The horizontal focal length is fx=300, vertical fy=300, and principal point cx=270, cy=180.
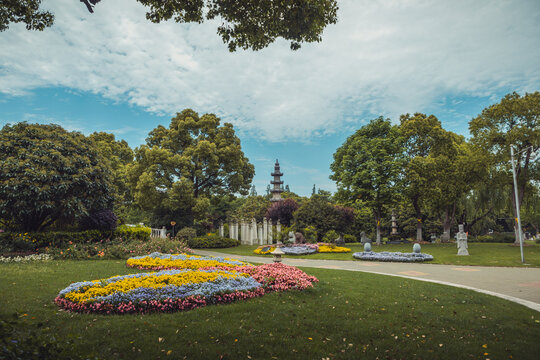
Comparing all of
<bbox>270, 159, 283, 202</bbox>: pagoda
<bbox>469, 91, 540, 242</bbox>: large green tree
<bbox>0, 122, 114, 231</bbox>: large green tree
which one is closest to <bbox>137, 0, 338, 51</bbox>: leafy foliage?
<bbox>0, 122, 114, 231</bbox>: large green tree

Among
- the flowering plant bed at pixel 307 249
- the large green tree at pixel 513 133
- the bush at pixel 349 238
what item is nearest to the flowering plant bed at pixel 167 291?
the flowering plant bed at pixel 307 249

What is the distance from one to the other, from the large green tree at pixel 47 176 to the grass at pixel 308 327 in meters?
6.23

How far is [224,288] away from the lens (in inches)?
256

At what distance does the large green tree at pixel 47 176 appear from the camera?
39.3 ft

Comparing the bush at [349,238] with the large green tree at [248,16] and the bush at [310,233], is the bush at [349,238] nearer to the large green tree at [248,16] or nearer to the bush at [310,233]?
the bush at [310,233]

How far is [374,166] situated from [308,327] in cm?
2015

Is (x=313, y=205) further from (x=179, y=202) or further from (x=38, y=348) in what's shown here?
(x=38, y=348)

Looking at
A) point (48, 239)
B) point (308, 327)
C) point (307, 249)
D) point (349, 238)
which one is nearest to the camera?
point (308, 327)

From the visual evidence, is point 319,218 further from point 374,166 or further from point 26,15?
point 26,15

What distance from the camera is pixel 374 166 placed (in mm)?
23422

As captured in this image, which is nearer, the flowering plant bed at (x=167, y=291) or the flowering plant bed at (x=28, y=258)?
the flowering plant bed at (x=167, y=291)

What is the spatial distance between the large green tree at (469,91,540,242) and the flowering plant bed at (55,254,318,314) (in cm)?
2106

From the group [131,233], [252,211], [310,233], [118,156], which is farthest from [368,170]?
[118,156]

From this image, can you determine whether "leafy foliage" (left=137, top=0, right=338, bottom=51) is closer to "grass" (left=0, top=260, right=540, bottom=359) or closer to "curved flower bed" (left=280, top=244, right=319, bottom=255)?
"grass" (left=0, top=260, right=540, bottom=359)
